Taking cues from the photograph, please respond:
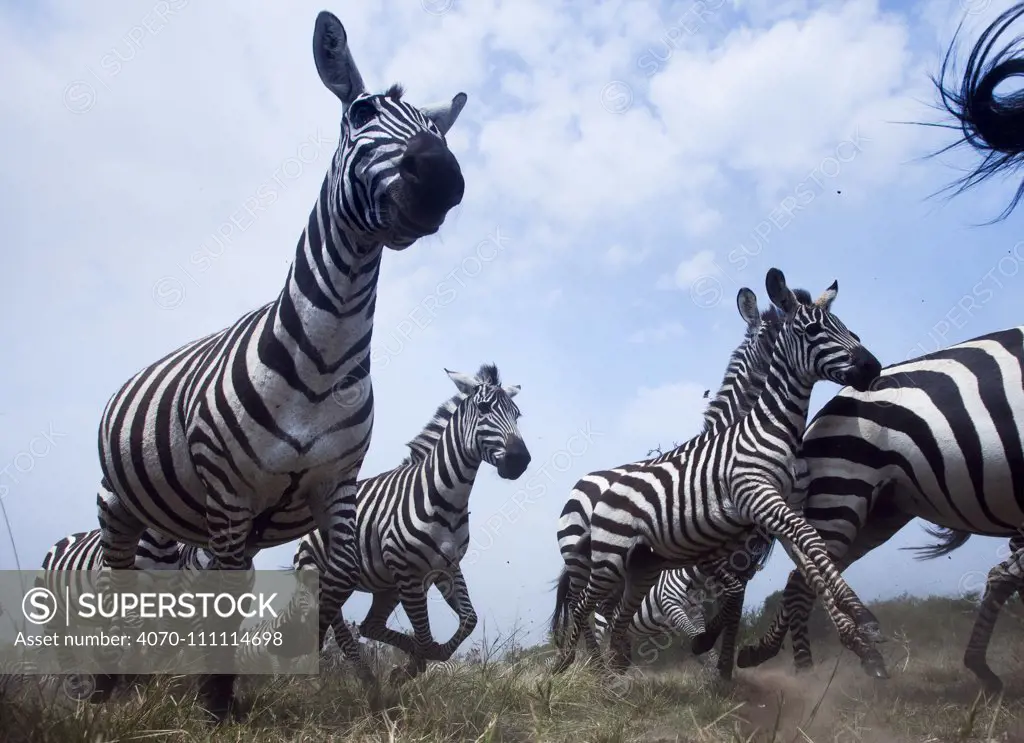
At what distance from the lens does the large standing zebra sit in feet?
12.4

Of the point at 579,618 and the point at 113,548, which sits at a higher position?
the point at 113,548

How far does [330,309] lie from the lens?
4.10 meters

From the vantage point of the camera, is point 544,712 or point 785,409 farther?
point 785,409

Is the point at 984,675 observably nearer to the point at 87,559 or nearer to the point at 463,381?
the point at 463,381

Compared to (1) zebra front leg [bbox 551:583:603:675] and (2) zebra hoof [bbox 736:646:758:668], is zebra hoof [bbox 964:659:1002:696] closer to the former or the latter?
(2) zebra hoof [bbox 736:646:758:668]

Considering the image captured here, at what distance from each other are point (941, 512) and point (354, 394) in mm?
3914

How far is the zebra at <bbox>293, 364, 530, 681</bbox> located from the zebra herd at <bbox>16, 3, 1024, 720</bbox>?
0.23 meters

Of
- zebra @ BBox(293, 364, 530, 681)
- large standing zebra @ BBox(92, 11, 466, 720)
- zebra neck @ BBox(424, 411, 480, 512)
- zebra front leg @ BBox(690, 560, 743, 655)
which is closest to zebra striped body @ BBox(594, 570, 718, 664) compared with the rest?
zebra @ BBox(293, 364, 530, 681)

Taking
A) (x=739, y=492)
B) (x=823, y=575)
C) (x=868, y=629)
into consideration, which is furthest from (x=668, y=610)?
(x=868, y=629)

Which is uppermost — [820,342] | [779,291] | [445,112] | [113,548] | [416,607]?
[445,112]

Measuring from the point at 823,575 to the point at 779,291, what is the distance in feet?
7.21

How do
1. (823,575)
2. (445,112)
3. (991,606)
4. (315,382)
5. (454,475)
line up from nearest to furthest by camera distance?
1. (315,382)
2. (823,575)
3. (445,112)
4. (991,606)
5. (454,475)

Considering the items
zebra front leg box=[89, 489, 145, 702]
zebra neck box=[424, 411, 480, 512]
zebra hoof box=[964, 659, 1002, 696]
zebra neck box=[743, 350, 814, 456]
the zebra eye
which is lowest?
zebra hoof box=[964, 659, 1002, 696]

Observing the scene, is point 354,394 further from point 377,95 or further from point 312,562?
point 312,562
